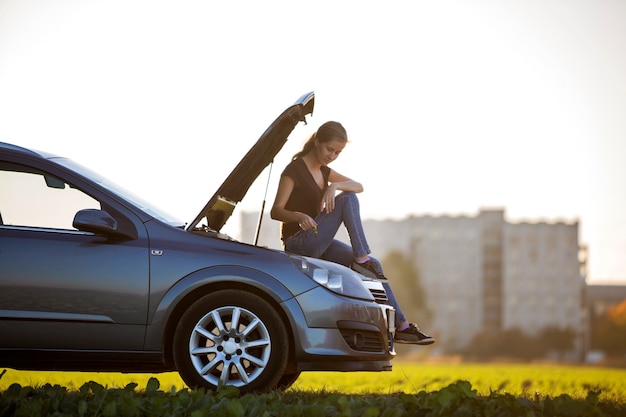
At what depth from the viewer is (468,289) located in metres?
131

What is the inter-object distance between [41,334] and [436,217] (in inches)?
4734

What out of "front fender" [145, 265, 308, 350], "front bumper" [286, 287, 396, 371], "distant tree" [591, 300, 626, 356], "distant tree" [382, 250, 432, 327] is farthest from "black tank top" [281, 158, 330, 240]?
"distant tree" [591, 300, 626, 356]

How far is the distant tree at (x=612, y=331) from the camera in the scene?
13638 centimetres

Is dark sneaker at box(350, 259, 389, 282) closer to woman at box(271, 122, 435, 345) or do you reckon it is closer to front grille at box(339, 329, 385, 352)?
woman at box(271, 122, 435, 345)

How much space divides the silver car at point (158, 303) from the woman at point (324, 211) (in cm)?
122

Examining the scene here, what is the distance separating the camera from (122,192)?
26.6 feet

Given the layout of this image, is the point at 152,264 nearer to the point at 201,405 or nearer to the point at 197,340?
the point at 197,340

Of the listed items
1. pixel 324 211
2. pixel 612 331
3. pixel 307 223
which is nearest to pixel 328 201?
pixel 324 211

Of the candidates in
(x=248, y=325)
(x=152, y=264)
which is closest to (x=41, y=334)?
(x=152, y=264)

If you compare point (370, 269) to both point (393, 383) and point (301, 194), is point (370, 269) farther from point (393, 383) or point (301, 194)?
point (393, 383)

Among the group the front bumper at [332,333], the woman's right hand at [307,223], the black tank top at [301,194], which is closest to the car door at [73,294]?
the front bumper at [332,333]

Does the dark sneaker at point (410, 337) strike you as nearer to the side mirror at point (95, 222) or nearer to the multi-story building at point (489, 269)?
the side mirror at point (95, 222)

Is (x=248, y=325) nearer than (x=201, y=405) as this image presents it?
No

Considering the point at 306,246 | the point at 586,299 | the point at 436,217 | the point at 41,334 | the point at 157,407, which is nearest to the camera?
the point at 157,407
